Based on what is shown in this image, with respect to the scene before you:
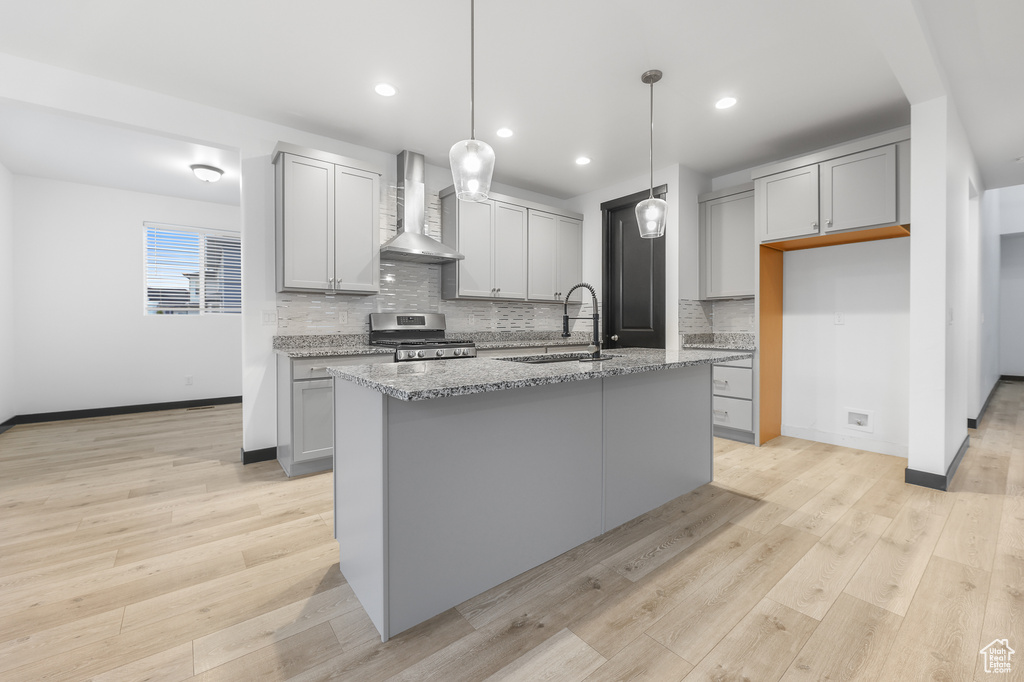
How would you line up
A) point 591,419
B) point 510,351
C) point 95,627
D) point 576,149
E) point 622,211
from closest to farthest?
point 95,627, point 591,419, point 576,149, point 510,351, point 622,211

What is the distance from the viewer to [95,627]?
155 centimetres

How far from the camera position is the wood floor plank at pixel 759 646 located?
4.41 ft

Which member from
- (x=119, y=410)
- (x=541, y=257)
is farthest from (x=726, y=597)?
(x=119, y=410)

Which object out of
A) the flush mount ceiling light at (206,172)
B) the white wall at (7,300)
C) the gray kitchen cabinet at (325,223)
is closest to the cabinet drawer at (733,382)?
the gray kitchen cabinet at (325,223)

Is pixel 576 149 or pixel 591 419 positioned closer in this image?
pixel 591 419

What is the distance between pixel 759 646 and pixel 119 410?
21.3 feet

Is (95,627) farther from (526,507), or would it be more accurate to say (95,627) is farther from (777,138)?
(777,138)

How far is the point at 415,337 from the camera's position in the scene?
13.5 ft

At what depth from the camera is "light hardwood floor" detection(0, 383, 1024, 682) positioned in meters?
1.39

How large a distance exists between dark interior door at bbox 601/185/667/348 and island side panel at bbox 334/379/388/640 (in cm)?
350

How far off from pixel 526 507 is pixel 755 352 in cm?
297

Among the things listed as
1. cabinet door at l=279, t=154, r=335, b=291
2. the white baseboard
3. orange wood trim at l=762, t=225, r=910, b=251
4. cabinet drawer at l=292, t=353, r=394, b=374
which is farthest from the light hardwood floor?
orange wood trim at l=762, t=225, r=910, b=251

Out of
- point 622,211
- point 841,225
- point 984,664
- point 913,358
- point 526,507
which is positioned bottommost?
point 984,664

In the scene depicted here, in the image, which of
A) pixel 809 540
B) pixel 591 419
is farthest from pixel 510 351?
pixel 809 540
